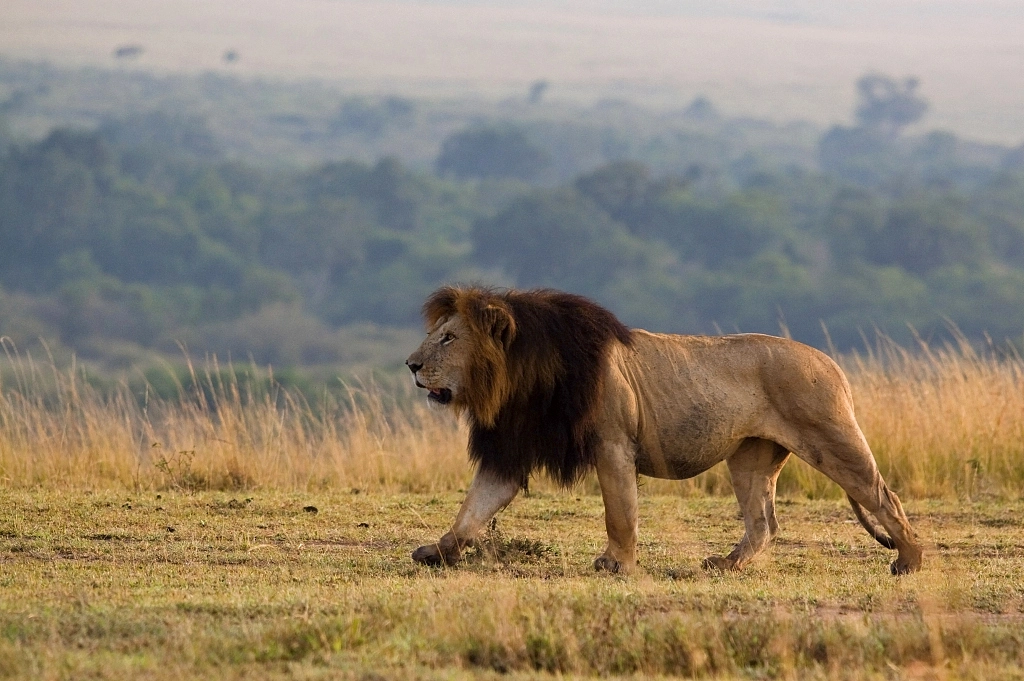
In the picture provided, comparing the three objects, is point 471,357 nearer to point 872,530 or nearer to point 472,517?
point 472,517

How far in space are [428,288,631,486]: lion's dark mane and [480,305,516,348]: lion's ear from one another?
0.04 metres

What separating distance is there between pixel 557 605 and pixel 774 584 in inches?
57.0

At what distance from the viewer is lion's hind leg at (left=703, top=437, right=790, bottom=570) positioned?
753 cm

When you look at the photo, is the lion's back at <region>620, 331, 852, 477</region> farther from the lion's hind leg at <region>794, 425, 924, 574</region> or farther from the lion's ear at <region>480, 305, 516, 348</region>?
the lion's ear at <region>480, 305, 516, 348</region>

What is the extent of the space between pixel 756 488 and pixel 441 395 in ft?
5.58

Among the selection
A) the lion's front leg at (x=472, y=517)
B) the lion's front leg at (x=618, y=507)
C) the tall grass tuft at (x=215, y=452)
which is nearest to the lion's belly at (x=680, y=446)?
the lion's front leg at (x=618, y=507)

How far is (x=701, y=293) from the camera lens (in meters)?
96.6

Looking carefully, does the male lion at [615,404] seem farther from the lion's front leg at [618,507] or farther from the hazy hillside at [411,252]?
the hazy hillside at [411,252]

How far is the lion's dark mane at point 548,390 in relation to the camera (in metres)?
7.02

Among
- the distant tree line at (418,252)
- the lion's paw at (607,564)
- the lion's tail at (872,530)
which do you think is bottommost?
the lion's paw at (607,564)

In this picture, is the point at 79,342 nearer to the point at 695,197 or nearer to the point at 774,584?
the point at 695,197

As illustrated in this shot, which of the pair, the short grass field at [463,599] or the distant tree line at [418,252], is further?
the distant tree line at [418,252]

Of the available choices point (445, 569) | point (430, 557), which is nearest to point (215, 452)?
point (430, 557)

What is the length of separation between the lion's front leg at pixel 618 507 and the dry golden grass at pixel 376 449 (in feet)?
10.8
